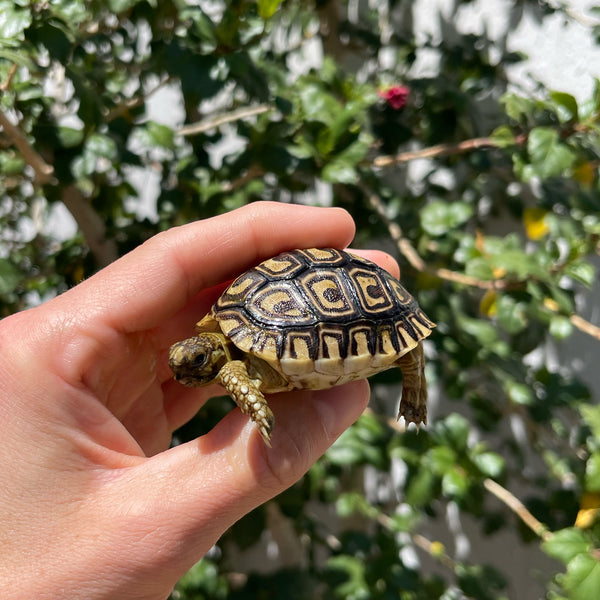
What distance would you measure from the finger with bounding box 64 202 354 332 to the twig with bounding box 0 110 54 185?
1.62 feet

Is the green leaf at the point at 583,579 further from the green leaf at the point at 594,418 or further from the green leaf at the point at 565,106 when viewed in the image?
the green leaf at the point at 565,106

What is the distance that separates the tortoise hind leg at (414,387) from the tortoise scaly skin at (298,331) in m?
0.12

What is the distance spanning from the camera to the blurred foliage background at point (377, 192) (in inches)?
56.3

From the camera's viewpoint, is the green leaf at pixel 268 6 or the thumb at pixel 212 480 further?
the green leaf at pixel 268 6

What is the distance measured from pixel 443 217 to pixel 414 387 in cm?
67

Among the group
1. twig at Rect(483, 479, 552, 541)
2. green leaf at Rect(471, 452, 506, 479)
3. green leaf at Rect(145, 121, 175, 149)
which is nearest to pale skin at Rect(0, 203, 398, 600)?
green leaf at Rect(145, 121, 175, 149)

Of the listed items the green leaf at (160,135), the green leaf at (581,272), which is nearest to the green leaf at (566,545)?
the green leaf at (581,272)

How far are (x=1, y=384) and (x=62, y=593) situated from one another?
0.37 m

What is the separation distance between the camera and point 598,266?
2240mm

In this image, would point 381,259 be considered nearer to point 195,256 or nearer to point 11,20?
point 195,256

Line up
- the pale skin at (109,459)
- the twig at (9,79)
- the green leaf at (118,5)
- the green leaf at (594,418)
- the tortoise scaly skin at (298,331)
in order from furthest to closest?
the green leaf at (594,418)
the green leaf at (118,5)
the twig at (9,79)
the tortoise scaly skin at (298,331)
the pale skin at (109,459)

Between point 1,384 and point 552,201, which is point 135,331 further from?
point 552,201

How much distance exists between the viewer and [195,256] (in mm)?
1194

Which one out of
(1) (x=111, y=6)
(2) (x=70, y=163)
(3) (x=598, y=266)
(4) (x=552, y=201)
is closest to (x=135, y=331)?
(2) (x=70, y=163)
